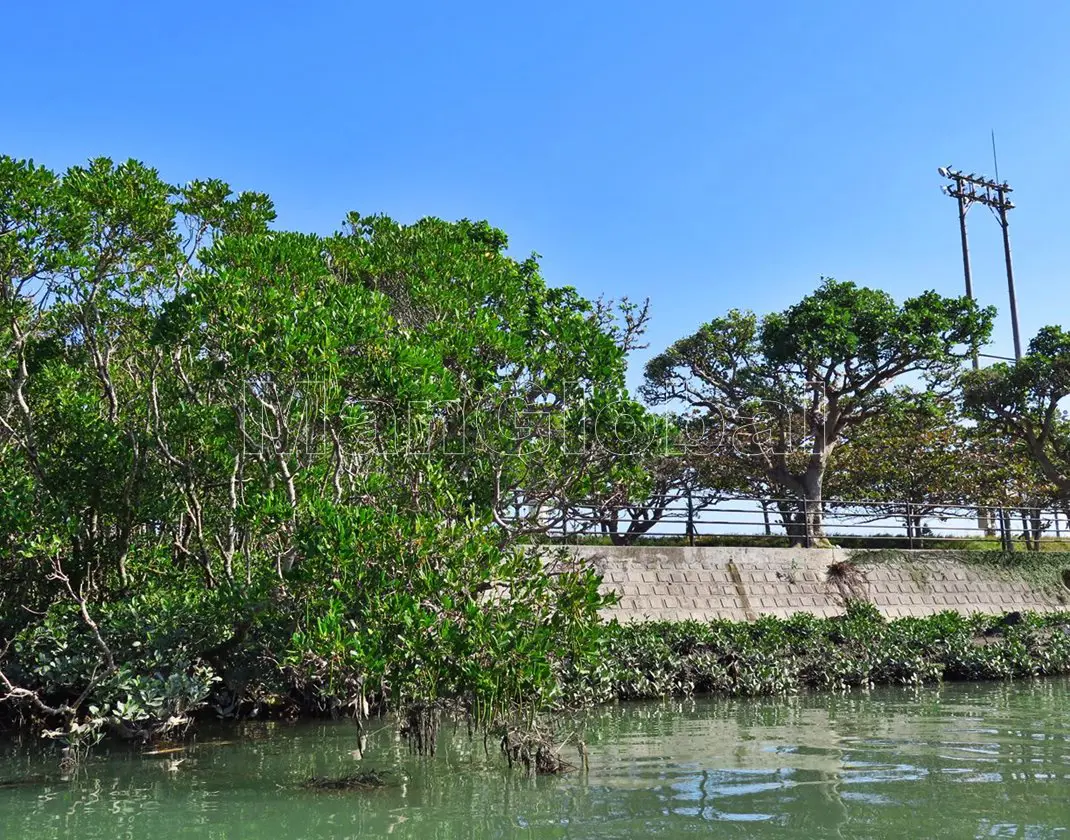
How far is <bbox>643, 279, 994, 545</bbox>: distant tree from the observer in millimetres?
22703

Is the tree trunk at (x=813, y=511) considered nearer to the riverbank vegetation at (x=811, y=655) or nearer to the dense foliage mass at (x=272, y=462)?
the riverbank vegetation at (x=811, y=655)

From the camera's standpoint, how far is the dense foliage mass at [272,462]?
25.5ft

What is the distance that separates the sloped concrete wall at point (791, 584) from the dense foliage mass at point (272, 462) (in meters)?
5.01

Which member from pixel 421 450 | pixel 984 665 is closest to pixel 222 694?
pixel 421 450

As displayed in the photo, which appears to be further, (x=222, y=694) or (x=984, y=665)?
(x=984, y=665)

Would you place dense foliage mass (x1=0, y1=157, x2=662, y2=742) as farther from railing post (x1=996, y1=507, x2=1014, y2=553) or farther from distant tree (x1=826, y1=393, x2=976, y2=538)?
distant tree (x1=826, y1=393, x2=976, y2=538)

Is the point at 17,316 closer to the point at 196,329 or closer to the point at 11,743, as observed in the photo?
the point at 196,329

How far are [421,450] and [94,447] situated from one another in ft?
11.2

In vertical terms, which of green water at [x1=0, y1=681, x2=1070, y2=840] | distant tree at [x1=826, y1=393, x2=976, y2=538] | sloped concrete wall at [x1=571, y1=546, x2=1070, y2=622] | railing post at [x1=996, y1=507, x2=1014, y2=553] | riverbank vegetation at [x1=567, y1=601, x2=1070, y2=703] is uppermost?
distant tree at [x1=826, y1=393, x2=976, y2=538]

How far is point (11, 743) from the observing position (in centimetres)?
1005

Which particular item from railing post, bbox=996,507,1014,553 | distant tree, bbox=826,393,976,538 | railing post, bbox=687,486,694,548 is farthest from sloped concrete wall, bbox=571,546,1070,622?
distant tree, bbox=826,393,976,538

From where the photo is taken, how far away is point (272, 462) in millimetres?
9617

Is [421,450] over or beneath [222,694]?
over

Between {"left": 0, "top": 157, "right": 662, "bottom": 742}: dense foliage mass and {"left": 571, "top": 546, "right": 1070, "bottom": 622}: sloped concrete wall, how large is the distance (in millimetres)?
5010
